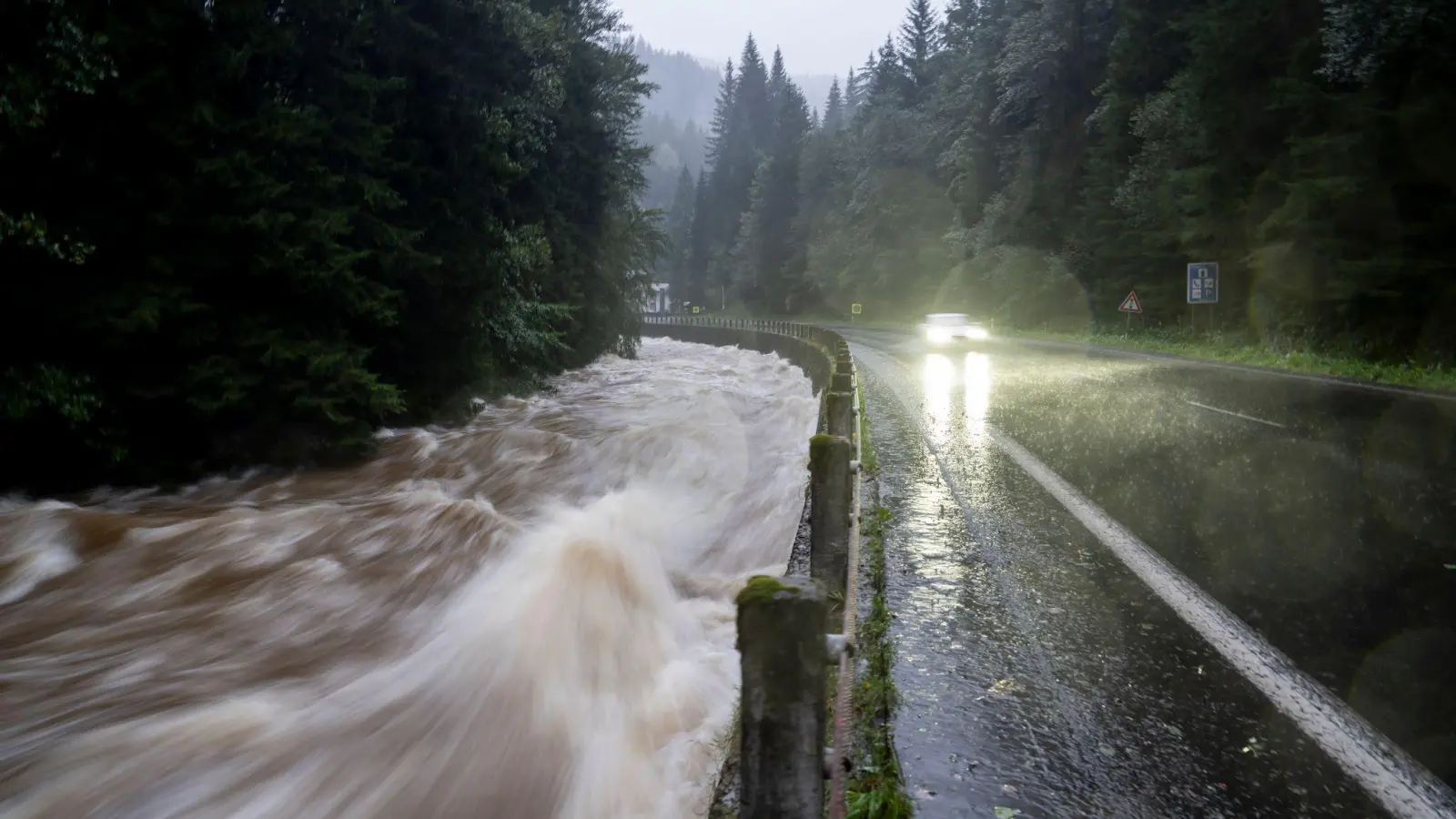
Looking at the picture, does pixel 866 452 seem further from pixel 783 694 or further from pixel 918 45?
pixel 918 45

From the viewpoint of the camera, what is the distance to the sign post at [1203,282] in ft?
95.0

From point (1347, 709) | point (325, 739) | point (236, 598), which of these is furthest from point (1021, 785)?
point (236, 598)

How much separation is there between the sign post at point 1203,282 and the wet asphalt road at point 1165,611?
18141 mm

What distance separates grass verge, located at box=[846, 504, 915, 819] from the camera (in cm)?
337

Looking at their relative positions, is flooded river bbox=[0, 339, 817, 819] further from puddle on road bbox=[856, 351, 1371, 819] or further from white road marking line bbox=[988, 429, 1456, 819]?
white road marking line bbox=[988, 429, 1456, 819]

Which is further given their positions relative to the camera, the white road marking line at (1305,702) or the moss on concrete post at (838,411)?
the moss on concrete post at (838,411)

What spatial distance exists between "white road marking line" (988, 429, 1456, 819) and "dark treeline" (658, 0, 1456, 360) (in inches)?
713

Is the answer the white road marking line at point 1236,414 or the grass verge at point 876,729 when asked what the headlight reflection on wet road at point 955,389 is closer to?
the white road marking line at point 1236,414

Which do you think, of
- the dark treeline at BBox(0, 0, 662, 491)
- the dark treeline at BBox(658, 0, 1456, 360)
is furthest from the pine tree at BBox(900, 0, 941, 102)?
the dark treeline at BBox(0, 0, 662, 491)

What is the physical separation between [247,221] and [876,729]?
11.3 m

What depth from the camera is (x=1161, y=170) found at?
3116 cm

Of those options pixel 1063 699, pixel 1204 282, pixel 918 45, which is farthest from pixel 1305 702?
pixel 918 45

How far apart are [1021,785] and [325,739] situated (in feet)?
12.5

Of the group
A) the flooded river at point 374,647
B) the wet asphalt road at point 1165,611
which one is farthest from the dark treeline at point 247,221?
the wet asphalt road at point 1165,611
